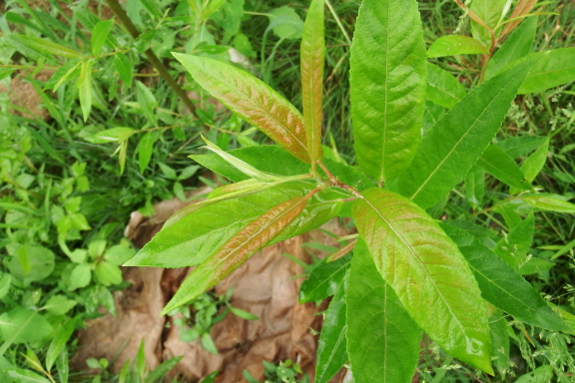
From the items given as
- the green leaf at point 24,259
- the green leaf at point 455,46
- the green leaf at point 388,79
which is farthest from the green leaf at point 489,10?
the green leaf at point 24,259

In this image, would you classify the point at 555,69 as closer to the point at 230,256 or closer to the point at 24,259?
the point at 230,256

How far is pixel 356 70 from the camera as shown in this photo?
2.43 feet

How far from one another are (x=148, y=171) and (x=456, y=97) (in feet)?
5.76

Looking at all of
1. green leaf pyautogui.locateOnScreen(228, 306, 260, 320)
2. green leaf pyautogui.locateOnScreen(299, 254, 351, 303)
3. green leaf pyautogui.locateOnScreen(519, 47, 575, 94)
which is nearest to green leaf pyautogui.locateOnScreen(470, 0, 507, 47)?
green leaf pyautogui.locateOnScreen(519, 47, 575, 94)

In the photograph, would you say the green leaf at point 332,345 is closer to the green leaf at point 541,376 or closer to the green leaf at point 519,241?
the green leaf at point 519,241

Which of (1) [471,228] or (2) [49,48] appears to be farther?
(1) [471,228]

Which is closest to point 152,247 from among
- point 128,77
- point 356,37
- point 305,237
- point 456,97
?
point 356,37

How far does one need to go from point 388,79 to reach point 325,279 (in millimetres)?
705

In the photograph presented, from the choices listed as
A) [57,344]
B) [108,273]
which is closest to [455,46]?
[108,273]

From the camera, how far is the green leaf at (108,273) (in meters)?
1.97

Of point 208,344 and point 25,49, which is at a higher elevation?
point 25,49

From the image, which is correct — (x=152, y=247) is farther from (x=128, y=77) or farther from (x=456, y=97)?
(x=456, y=97)

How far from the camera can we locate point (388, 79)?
2.48 ft

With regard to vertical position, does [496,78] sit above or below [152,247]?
above
